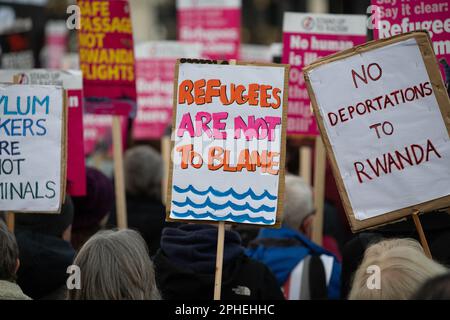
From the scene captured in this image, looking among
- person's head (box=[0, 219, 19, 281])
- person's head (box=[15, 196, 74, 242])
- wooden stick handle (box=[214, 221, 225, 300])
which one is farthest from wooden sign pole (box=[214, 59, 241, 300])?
person's head (box=[15, 196, 74, 242])

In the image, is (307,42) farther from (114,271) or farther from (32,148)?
(114,271)

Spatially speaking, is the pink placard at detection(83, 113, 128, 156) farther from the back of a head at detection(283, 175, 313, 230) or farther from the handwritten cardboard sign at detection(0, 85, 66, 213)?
the handwritten cardboard sign at detection(0, 85, 66, 213)

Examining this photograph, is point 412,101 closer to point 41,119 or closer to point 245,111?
point 245,111

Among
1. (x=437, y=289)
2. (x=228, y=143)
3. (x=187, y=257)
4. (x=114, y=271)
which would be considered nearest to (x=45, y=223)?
(x=187, y=257)

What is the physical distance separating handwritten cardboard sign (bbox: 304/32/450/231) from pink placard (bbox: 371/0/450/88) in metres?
0.86

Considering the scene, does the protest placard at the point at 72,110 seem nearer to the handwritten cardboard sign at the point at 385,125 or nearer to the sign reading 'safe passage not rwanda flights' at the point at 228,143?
the sign reading 'safe passage not rwanda flights' at the point at 228,143

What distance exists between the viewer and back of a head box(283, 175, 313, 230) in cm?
539

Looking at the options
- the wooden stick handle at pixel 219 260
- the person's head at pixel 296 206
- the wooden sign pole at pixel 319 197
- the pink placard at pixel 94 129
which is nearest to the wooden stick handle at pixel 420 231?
the wooden stick handle at pixel 219 260

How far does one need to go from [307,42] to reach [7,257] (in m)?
3.22

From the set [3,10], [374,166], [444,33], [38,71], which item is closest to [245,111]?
[374,166]

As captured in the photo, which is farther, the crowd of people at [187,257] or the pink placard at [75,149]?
the pink placard at [75,149]

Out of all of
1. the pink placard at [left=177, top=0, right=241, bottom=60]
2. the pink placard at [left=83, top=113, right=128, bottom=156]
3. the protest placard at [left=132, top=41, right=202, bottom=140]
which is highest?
the pink placard at [left=177, top=0, right=241, bottom=60]

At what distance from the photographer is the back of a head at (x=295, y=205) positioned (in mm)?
5391

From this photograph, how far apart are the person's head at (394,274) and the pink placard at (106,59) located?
2.98 m
